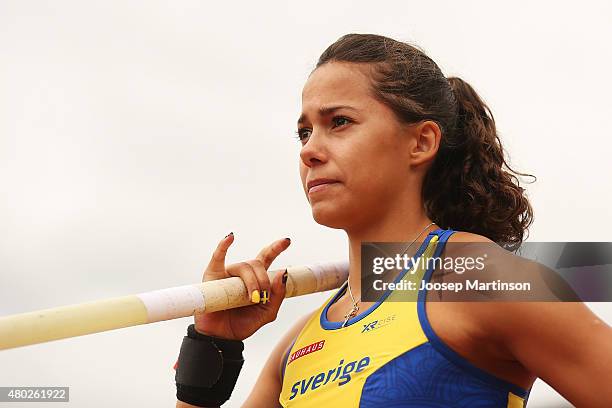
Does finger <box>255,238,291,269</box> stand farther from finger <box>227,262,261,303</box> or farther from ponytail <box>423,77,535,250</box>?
ponytail <box>423,77,535,250</box>

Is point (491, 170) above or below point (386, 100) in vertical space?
below

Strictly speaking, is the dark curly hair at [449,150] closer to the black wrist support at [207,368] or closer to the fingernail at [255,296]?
the fingernail at [255,296]

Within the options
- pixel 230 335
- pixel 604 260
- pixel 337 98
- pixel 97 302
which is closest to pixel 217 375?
pixel 230 335

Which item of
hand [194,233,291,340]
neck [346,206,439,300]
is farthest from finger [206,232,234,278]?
neck [346,206,439,300]

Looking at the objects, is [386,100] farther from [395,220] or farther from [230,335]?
[230,335]

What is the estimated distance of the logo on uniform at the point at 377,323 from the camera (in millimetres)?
3455

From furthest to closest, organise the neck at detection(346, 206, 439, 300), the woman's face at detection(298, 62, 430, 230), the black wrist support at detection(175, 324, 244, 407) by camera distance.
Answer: the black wrist support at detection(175, 324, 244, 407) → the neck at detection(346, 206, 439, 300) → the woman's face at detection(298, 62, 430, 230)

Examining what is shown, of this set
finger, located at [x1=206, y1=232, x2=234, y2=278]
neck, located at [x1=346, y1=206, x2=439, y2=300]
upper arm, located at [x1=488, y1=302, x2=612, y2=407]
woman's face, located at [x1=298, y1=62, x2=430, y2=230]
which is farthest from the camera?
finger, located at [x1=206, y1=232, x2=234, y2=278]

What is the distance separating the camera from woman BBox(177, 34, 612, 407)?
10.1ft

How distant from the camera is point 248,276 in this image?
4.09m

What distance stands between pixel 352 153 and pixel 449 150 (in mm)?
666

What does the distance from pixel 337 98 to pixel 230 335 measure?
1.37 meters

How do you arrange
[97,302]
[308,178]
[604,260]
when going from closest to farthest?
1. [97,302]
2. [308,178]
3. [604,260]

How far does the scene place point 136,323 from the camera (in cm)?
353
